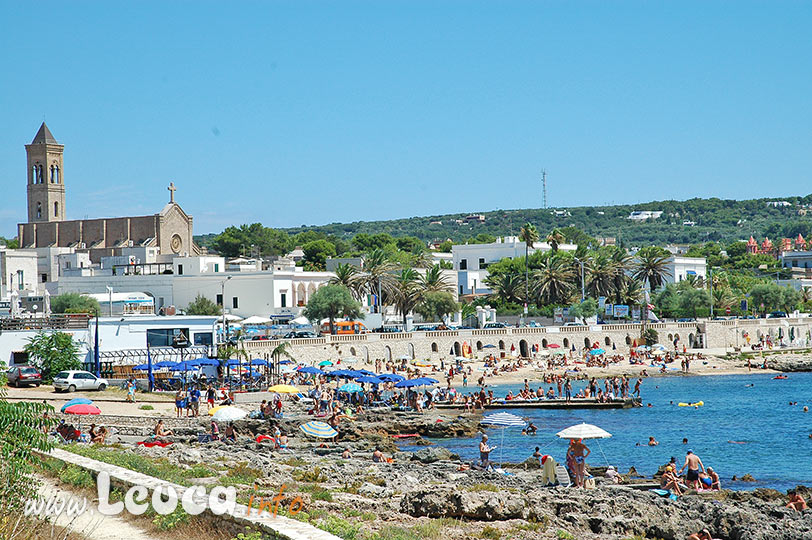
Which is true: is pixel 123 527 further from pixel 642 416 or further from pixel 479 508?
pixel 642 416

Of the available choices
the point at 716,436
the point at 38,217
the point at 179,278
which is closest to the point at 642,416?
the point at 716,436

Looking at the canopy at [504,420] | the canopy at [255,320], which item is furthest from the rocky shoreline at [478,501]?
the canopy at [255,320]

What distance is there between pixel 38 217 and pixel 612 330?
65.9m

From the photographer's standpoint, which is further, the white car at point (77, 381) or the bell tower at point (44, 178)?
the bell tower at point (44, 178)

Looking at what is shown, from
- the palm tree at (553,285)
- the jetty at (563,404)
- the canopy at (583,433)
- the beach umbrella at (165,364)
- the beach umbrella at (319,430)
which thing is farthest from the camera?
the palm tree at (553,285)

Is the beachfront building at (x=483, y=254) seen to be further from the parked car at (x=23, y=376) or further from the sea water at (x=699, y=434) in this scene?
the parked car at (x=23, y=376)

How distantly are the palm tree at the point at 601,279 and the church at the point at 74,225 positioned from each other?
40.8 meters

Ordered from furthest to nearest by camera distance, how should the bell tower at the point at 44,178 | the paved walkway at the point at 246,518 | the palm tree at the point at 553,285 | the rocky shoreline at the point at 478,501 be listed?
the bell tower at the point at 44,178
the palm tree at the point at 553,285
the rocky shoreline at the point at 478,501
the paved walkway at the point at 246,518

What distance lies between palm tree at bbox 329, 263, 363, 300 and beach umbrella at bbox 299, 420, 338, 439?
4270 cm

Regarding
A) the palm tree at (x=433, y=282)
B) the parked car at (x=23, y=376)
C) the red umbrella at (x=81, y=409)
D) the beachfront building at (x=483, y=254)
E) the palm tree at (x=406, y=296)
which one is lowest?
the red umbrella at (x=81, y=409)

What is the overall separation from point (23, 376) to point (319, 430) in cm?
1488

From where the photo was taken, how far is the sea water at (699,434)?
32.9 metres

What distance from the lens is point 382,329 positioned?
2913 inches

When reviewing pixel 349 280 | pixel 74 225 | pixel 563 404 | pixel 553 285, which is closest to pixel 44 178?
pixel 74 225
